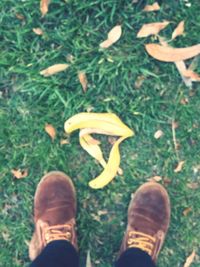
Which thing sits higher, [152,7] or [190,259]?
[152,7]

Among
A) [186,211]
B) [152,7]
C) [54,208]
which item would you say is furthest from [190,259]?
[152,7]

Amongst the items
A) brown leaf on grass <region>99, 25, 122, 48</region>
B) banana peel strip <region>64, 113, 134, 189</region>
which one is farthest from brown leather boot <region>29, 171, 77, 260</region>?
brown leaf on grass <region>99, 25, 122, 48</region>

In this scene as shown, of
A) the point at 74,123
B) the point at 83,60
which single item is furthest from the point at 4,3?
the point at 74,123

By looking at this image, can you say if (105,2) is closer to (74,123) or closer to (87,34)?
(87,34)

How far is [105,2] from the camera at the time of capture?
2574mm

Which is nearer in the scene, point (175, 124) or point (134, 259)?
point (134, 259)

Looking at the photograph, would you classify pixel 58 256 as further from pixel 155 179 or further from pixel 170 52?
pixel 170 52

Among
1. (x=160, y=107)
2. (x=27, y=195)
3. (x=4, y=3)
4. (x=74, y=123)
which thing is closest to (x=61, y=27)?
(x=4, y=3)

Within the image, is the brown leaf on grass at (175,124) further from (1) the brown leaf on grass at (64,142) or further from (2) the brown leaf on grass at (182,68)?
(1) the brown leaf on grass at (64,142)

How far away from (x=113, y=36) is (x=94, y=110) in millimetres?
397

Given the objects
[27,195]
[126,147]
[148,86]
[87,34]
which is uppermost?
[87,34]

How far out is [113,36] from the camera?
8.56 feet

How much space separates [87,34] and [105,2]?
186mm

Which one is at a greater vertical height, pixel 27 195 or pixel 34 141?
pixel 34 141
